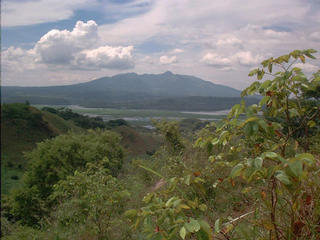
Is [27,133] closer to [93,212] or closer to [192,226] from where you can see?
[93,212]

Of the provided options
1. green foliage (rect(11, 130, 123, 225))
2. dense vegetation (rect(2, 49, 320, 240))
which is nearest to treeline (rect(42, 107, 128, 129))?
green foliage (rect(11, 130, 123, 225))

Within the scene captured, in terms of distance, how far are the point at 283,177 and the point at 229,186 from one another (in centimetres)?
441

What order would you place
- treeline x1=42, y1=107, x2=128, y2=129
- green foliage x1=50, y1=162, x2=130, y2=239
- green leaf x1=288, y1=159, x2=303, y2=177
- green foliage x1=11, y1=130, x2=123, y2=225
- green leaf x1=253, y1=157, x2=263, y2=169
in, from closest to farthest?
green leaf x1=288, y1=159, x2=303, y2=177, green leaf x1=253, y1=157, x2=263, y2=169, green foliage x1=50, y1=162, x2=130, y2=239, green foliage x1=11, y1=130, x2=123, y2=225, treeline x1=42, y1=107, x2=128, y2=129

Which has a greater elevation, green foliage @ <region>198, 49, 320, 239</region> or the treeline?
green foliage @ <region>198, 49, 320, 239</region>

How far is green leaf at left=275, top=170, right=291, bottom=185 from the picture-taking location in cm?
118

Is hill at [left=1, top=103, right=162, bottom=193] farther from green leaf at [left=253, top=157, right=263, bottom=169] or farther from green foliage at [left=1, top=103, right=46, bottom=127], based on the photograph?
green leaf at [left=253, top=157, right=263, bottom=169]

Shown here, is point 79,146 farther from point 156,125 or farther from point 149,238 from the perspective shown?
point 149,238

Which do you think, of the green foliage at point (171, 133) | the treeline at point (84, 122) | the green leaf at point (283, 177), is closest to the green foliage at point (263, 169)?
the green leaf at point (283, 177)

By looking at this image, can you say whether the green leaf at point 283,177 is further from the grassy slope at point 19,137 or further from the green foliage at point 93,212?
the grassy slope at point 19,137

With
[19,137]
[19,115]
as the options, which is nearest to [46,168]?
[19,137]

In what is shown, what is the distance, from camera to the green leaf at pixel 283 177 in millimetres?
1176

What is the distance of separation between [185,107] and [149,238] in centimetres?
11372

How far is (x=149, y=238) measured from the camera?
1418 mm

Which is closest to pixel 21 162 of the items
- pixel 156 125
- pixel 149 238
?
pixel 156 125
